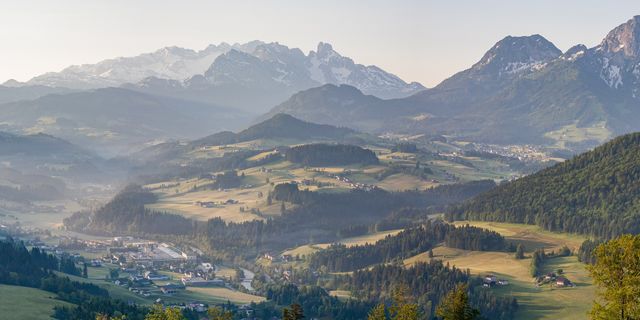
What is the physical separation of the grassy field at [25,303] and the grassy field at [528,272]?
71.8 meters

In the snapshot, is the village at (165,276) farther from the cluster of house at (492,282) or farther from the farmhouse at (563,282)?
the farmhouse at (563,282)

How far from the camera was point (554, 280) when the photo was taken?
14562cm

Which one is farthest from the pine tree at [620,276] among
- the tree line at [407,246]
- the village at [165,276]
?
the tree line at [407,246]

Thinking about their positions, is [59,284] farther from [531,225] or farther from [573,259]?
[531,225]

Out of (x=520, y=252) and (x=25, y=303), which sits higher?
(x=520, y=252)

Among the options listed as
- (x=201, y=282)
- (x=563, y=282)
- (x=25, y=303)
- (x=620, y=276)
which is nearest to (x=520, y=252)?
(x=563, y=282)

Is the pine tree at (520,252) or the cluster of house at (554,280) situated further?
the pine tree at (520,252)

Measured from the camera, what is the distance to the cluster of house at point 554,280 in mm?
143625

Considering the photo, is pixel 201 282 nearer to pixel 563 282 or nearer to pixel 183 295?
pixel 183 295

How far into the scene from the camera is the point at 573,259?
529ft

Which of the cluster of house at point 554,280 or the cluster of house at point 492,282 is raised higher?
the cluster of house at point 554,280

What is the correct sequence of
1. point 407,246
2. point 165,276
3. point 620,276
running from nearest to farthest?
point 620,276
point 165,276
point 407,246

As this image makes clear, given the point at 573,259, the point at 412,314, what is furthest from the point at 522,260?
the point at 412,314

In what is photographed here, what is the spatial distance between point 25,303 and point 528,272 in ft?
295
